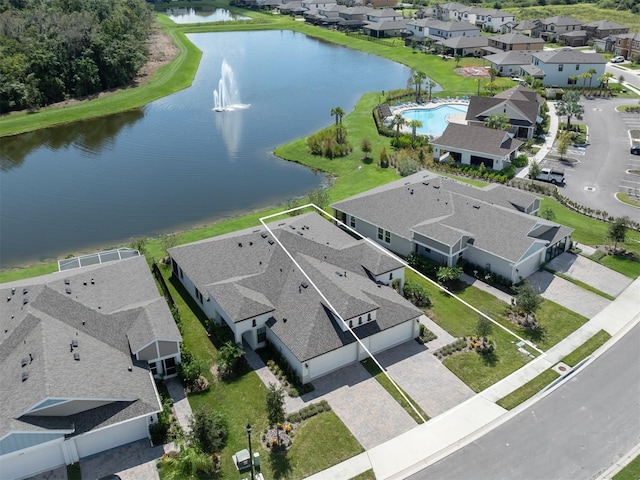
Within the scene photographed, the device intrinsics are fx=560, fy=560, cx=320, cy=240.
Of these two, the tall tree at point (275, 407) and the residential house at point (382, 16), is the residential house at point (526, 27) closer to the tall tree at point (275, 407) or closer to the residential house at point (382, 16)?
the residential house at point (382, 16)

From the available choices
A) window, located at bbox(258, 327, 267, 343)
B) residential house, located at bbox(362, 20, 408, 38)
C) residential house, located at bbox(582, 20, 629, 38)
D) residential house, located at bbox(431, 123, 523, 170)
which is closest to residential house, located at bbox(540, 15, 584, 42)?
residential house, located at bbox(582, 20, 629, 38)

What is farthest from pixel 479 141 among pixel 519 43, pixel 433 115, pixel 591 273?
pixel 519 43

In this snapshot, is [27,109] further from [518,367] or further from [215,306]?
[518,367]

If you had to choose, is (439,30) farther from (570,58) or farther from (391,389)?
(391,389)

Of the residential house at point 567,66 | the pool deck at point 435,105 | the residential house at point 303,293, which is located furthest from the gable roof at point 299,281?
the residential house at point 567,66

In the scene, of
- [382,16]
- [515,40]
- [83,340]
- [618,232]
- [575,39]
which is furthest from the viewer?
[382,16]

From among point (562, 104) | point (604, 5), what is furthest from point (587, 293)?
point (604, 5)
